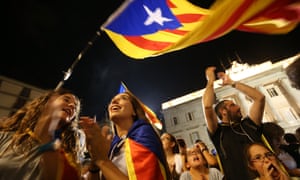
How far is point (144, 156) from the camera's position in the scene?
53.7 inches

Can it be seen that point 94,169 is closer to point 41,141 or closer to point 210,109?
point 41,141

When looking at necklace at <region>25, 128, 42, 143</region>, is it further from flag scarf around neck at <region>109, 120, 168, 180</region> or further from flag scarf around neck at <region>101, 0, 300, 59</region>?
flag scarf around neck at <region>101, 0, 300, 59</region>

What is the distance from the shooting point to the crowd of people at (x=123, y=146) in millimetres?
1097

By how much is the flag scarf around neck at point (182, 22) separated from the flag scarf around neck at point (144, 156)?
1.33 meters

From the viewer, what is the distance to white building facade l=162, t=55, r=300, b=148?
20.4m

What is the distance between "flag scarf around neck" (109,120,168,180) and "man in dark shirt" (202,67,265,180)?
1.52m

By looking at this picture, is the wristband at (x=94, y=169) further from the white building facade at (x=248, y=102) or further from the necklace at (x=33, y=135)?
the white building facade at (x=248, y=102)

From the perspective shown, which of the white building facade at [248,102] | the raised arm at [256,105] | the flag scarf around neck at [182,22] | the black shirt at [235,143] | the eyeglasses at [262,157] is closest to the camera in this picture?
the flag scarf around neck at [182,22]

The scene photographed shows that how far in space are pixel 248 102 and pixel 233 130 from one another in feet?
74.3

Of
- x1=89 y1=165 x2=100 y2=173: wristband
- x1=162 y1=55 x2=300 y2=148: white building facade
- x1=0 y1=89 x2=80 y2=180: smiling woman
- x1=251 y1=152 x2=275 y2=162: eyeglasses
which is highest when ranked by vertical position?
x1=162 y1=55 x2=300 y2=148: white building facade

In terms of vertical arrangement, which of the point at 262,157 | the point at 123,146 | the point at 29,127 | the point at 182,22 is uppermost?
the point at 182,22

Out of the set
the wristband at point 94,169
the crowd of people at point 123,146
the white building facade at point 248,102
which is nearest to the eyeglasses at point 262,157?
the crowd of people at point 123,146

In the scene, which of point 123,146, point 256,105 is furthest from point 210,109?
point 123,146

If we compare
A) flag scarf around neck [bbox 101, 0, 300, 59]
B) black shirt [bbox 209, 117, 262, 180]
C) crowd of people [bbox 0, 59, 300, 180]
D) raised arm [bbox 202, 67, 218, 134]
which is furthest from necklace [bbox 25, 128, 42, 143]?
black shirt [bbox 209, 117, 262, 180]
